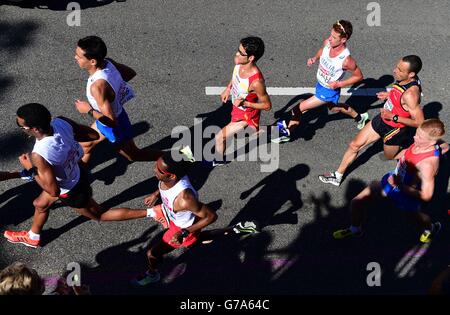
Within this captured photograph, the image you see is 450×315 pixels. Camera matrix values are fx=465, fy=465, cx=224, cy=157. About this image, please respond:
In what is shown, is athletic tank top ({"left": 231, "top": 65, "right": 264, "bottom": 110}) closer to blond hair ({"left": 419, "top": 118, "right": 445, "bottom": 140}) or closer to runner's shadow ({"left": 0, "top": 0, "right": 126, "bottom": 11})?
blond hair ({"left": 419, "top": 118, "right": 445, "bottom": 140})

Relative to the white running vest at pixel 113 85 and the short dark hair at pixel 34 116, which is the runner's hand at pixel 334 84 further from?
the short dark hair at pixel 34 116

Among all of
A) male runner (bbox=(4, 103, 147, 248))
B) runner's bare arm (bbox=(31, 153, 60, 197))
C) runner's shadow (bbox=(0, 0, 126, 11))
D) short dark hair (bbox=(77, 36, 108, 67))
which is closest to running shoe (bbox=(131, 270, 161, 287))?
male runner (bbox=(4, 103, 147, 248))

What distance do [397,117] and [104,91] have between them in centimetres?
350

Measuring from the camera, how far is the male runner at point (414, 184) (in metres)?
4.83

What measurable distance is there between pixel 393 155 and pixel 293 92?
207cm

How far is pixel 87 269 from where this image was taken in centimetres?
544

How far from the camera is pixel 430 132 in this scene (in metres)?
4.77

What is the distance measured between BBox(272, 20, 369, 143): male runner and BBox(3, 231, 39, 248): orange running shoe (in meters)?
3.57

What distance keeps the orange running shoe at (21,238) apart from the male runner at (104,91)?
150 cm

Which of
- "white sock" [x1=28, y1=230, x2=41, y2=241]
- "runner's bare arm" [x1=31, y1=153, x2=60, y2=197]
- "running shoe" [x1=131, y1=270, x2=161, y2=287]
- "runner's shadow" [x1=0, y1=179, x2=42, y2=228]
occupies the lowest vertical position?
"running shoe" [x1=131, y1=270, x2=161, y2=287]

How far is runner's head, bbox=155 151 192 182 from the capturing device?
432 cm

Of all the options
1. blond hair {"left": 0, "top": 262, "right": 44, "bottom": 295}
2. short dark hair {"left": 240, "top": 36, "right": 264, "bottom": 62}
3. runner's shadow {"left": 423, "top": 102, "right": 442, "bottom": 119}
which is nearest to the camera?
blond hair {"left": 0, "top": 262, "right": 44, "bottom": 295}
